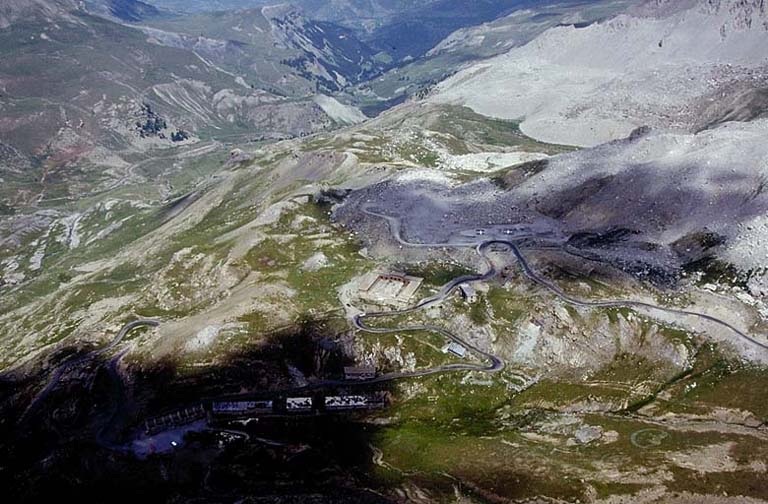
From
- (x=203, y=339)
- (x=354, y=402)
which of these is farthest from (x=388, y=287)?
(x=203, y=339)

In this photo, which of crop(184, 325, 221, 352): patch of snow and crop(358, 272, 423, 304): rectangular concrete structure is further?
crop(358, 272, 423, 304): rectangular concrete structure

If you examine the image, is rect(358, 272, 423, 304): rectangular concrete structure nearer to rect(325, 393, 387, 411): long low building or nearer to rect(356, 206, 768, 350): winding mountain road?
rect(356, 206, 768, 350): winding mountain road

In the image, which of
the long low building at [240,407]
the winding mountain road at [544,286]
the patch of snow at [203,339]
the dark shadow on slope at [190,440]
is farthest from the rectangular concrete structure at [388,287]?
the long low building at [240,407]

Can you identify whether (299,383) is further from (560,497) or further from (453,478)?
(560,497)

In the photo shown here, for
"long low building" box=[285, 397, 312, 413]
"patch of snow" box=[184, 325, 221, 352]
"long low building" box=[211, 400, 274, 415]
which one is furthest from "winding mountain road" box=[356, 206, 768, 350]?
"patch of snow" box=[184, 325, 221, 352]

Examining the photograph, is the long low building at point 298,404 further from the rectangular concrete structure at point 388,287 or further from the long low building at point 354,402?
the rectangular concrete structure at point 388,287

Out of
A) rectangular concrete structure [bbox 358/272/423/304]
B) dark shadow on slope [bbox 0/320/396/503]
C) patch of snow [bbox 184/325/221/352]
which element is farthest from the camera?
rectangular concrete structure [bbox 358/272/423/304]

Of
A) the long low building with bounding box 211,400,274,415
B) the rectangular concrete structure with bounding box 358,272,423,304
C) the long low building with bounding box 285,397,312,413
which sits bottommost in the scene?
the long low building with bounding box 285,397,312,413

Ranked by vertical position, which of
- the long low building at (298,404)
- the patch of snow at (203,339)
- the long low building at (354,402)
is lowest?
the long low building at (354,402)

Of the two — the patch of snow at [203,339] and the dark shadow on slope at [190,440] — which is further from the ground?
the patch of snow at [203,339]

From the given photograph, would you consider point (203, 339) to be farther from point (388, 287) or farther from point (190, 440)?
point (388, 287)

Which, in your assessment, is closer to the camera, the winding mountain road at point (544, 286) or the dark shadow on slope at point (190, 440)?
the dark shadow on slope at point (190, 440)

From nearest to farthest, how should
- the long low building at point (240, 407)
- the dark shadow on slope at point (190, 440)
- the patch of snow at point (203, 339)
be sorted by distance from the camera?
the dark shadow on slope at point (190, 440)
the long low building at point (240, 407)
the patch of snow at point (203, 339)

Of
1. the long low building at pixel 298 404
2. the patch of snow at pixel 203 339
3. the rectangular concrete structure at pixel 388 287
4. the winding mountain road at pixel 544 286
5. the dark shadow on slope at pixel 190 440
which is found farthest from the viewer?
the rectangular concrete structure at pixel 388 287
